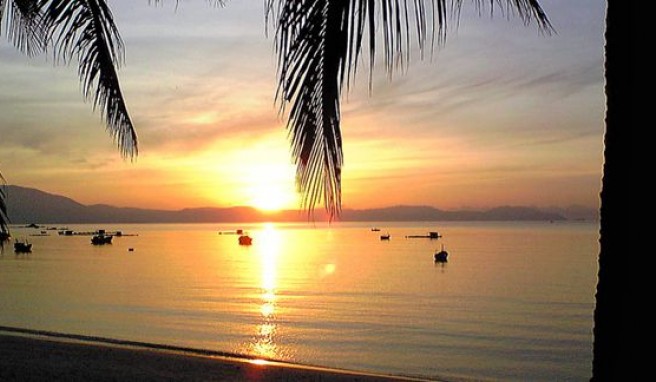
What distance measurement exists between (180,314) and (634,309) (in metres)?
26.6

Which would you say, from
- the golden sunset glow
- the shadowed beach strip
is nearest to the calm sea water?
the golden sunset glow

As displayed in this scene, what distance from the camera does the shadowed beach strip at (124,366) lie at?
992 centimetres

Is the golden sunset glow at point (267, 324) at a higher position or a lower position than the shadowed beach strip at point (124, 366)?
lower

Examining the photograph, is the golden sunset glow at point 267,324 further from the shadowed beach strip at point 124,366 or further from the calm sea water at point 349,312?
the shadowed beach strip at point 124,366

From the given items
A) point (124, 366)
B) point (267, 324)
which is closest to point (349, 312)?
point (267, 324)

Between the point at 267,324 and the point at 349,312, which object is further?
→ the point at 349,312

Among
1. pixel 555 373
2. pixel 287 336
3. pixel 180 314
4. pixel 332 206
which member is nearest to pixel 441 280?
pixel 180 314

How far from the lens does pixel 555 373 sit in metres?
16.8

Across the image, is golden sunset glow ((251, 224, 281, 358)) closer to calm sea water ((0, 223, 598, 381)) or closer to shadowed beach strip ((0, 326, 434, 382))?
calm sea water ((0, 223, 598, 381))

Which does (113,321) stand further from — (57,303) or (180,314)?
(57,303)

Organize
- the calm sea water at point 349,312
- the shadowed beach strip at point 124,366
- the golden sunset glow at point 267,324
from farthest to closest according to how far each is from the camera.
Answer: the golden sunset glow at point 267,324 → the calm sea water at point 349,312 → the shadowed beach strip at point 124,366

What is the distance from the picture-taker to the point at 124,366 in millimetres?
11031

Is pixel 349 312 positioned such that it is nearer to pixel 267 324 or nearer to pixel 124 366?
pixel 267 324

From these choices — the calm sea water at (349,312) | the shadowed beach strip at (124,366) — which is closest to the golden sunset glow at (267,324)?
the calm sea water at (349,312)
